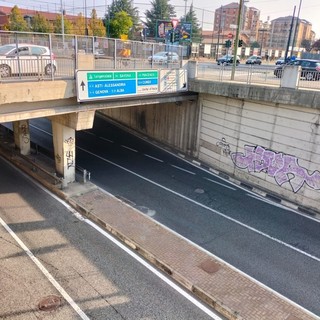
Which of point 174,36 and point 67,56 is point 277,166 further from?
point 174,36

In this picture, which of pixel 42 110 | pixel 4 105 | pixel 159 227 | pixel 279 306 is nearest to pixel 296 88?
pixel 159 227

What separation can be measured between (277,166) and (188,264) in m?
8.57

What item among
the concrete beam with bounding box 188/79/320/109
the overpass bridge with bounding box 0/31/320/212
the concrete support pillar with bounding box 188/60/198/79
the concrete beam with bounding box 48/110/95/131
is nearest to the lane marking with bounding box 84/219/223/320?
the concrete beam with bounding box 48/110/95/131

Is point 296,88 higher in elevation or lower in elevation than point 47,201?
higher

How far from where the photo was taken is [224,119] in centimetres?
1900

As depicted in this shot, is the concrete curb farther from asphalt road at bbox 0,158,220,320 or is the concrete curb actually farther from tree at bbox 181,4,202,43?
tree at bbox 181,4,202,43

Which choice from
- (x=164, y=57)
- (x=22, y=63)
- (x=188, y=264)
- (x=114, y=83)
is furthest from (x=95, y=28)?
(x=188, y=264)

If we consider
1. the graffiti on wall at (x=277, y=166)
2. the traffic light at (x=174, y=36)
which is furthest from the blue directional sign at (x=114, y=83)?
the traffic light at (x=174, y=36)

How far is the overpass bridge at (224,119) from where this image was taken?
44.9 feet

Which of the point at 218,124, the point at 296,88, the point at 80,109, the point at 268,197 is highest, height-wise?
the point at 296,88

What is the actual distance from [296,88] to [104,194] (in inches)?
423

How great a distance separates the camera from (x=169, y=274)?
33.5 feet

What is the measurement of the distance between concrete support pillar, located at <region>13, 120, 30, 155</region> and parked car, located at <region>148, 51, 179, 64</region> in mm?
8870

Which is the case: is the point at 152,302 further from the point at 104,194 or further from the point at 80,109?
the point at 80,109
